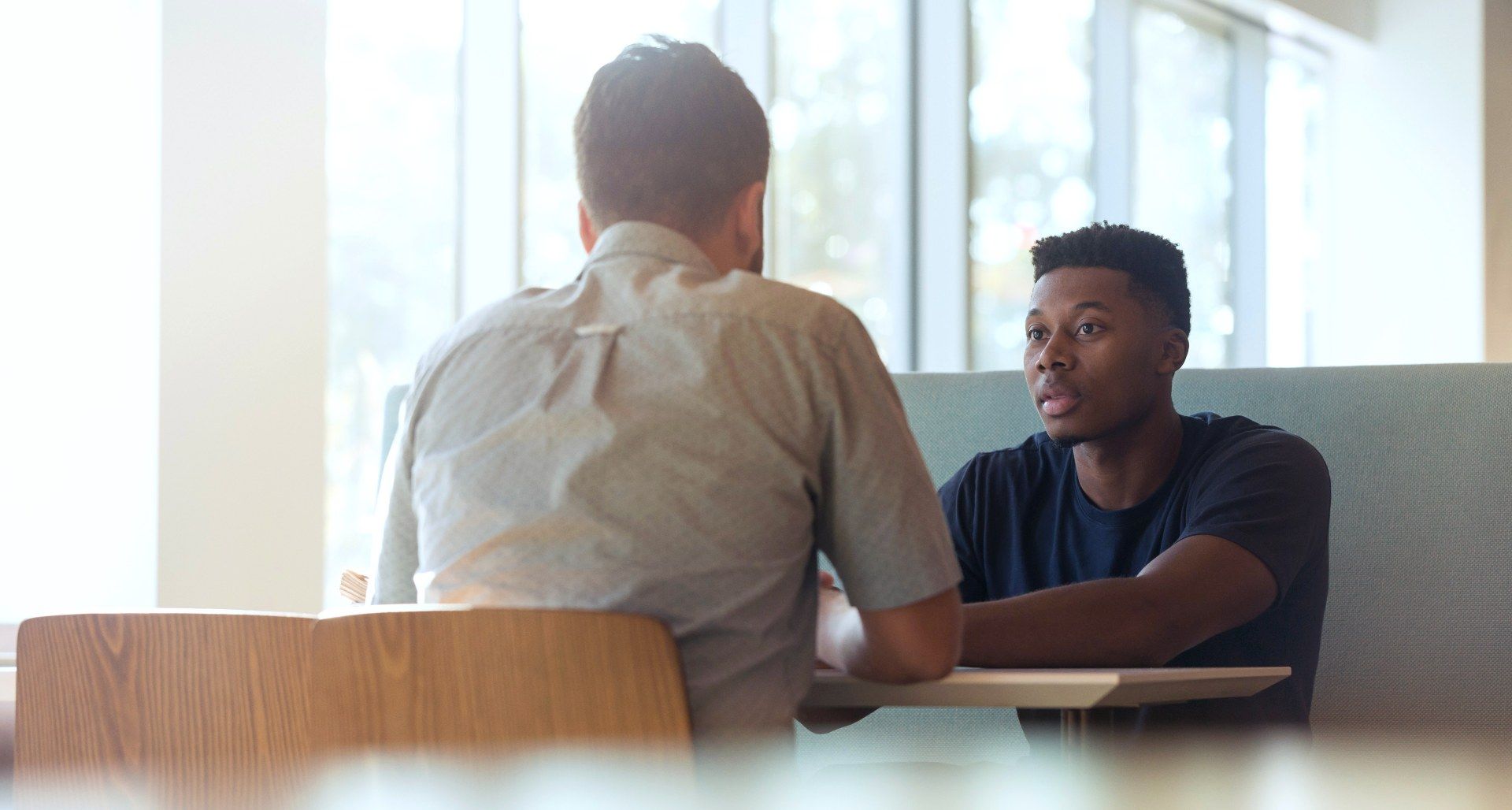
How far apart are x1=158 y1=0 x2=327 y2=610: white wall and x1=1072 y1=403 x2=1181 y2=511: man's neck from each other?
1.71 metres

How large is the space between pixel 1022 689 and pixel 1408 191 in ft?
18.0

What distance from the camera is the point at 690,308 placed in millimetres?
1005

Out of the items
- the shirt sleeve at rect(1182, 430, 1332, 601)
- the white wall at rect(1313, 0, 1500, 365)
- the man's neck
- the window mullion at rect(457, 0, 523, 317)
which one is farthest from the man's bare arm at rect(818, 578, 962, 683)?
the white wall at rect(1313, 0, 1500, 365)

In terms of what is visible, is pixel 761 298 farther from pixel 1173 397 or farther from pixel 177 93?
pixel 177 93

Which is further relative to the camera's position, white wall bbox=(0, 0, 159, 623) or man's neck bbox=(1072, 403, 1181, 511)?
white wall bbox=(0, 0, 159, 623)

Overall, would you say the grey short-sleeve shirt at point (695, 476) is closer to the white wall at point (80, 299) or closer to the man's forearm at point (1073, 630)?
the man's forearm at point (1073, 630)

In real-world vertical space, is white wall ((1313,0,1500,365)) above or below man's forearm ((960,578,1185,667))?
above

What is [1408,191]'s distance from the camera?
5895mm

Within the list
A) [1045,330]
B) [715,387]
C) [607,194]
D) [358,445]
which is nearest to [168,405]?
[358,445]

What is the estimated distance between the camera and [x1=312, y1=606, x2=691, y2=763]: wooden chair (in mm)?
846

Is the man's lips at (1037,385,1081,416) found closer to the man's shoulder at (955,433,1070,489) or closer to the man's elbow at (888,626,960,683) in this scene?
the man's shoulder at (955,433,1070,489)

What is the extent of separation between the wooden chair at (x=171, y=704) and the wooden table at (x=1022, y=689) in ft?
1.22

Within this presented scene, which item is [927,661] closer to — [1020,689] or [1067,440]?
[1020,689]

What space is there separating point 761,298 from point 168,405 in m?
2.12
